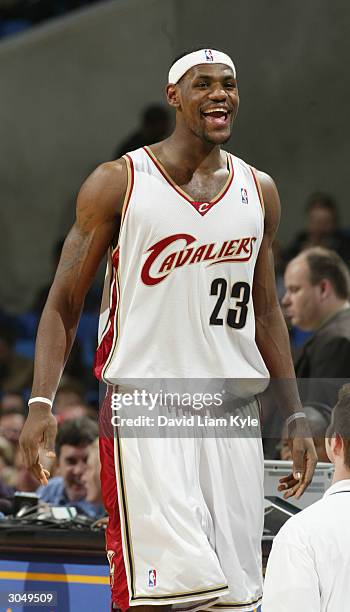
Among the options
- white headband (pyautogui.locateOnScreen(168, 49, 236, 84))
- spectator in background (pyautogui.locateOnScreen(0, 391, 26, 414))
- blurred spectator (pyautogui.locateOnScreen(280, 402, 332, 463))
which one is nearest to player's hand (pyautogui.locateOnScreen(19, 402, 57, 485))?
white headband (pyautogui.locateOnScreen(168, 49, 236, 84))

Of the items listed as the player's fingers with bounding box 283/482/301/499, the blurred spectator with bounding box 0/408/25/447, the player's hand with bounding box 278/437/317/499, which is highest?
the blurred spectator with bounding box 0/408/25/447

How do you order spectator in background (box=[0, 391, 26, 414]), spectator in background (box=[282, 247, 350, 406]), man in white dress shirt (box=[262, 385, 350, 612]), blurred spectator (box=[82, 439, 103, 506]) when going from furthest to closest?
spectator in background (box=[0, 391, 26, 414]), spectator in background (box=[282, 247, 350, 406]), blurred spectator (box=[82, 439, 103, 506]), man in white dress shirt (box=[262, 385, 350, 612])

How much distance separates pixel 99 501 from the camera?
17.3ft

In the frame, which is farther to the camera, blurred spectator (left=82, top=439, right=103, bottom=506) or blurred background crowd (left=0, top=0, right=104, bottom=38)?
blurred background crowd (left=0, top=0, right=104, bottom=38)

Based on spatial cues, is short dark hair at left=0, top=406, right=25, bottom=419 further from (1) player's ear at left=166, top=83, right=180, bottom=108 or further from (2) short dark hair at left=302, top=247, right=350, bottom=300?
(1) player's ear at left=166, top=83, right=180, bottom=108

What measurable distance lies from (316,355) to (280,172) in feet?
16.4

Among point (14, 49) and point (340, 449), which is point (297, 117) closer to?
point (14, 49)

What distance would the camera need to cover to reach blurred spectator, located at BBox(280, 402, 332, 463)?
16.3ft

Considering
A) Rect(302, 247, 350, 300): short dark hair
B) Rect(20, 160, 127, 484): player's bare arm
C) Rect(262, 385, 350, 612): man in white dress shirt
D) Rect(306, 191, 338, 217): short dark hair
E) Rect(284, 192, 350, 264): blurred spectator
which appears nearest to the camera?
Rect(262, 385, 350, 612): man in white dress shirt

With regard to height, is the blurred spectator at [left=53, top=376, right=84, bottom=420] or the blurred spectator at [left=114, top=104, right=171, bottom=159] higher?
the blurred spectator at [left=114, top=104, right=171, bottom=159]

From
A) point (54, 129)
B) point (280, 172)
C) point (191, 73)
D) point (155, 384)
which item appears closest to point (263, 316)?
point (155, 384)

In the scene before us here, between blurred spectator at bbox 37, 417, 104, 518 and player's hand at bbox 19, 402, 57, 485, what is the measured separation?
74.8 inches

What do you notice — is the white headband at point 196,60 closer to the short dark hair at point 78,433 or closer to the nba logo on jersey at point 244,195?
the nba logo on jersey at point 244,195

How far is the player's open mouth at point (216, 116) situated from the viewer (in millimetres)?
3619
